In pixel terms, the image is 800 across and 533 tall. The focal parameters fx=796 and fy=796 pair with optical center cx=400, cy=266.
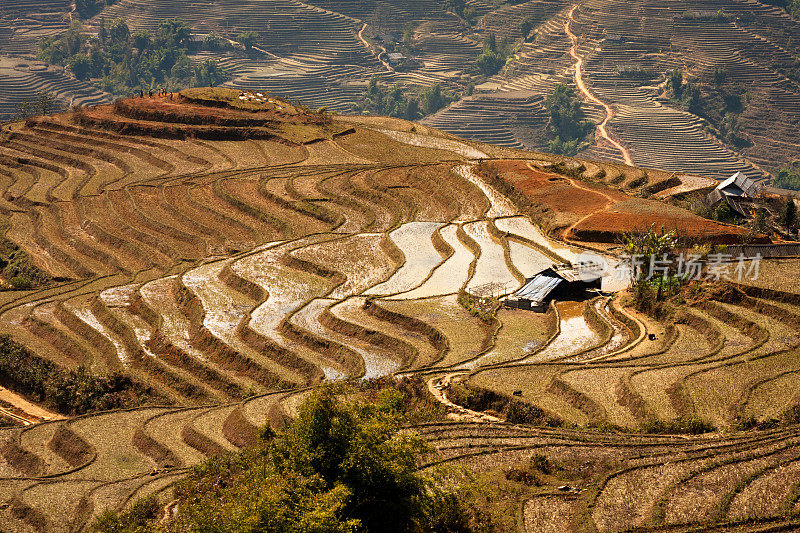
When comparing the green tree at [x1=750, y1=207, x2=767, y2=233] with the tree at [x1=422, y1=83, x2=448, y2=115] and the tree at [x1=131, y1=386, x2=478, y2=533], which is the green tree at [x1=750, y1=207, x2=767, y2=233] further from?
the tree at [x1=422, y1=83, x2=448, y2=115]

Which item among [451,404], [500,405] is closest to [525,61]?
[451,404]

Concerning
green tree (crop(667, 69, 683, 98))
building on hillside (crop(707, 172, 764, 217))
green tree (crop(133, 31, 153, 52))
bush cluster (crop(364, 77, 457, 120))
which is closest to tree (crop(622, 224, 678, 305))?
building on hillside (crop(707, 172, 764, 217))

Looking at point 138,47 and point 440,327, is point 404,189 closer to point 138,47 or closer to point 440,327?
point 440,327

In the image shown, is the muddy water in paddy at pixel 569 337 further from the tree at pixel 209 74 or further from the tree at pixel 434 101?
the tree at pixel 209 74

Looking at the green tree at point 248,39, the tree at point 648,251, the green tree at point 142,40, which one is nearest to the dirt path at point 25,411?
the tree at point 648,251

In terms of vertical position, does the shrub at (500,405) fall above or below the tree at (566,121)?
above

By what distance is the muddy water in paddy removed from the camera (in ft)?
71.1

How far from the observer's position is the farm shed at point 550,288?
25422 millimetres

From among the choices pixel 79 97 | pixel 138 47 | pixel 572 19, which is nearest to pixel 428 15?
pixel 572 19

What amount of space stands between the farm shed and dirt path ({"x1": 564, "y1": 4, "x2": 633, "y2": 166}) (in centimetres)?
5092

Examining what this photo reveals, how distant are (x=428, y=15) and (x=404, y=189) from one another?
87.3m

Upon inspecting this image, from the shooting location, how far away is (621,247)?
2917 cm

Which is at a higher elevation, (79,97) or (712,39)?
(712,39)

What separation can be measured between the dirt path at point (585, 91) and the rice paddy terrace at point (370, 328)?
34.2 metres
